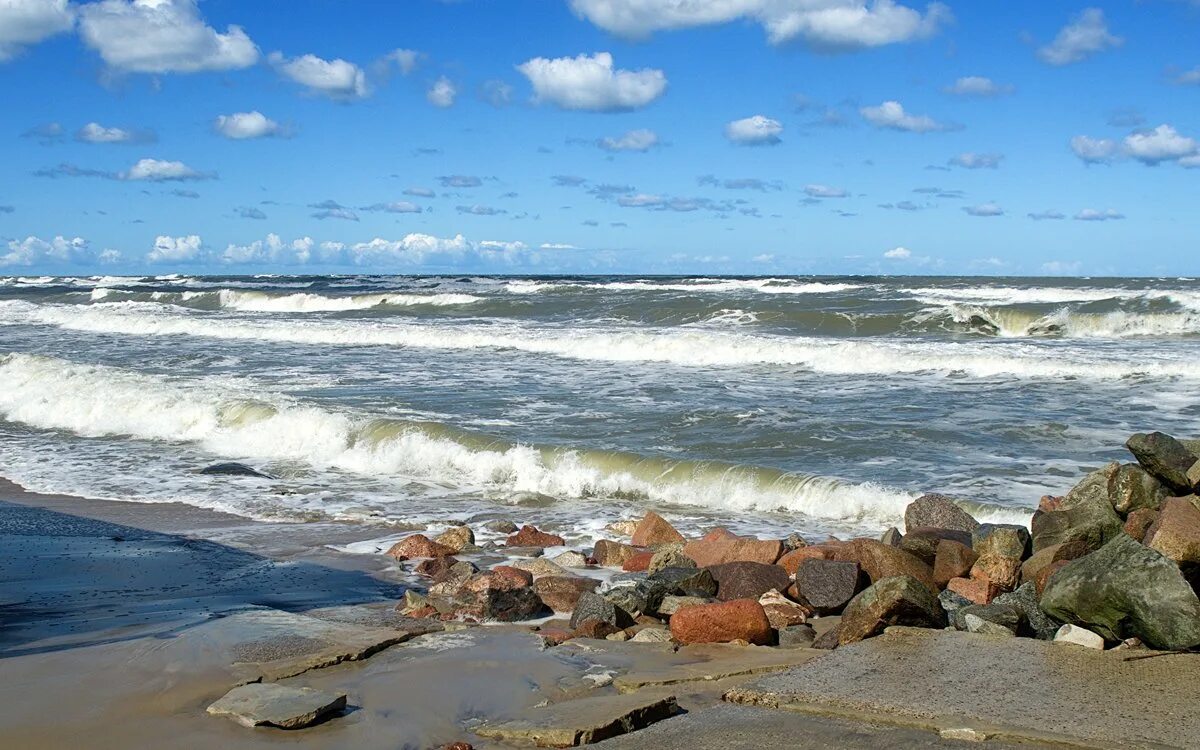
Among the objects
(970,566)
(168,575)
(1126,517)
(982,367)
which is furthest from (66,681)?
(982,367)

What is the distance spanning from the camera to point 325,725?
4195mm

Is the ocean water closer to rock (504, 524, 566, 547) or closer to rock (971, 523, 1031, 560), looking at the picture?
rock (504, 524, 566, 547)

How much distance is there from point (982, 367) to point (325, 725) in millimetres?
16868

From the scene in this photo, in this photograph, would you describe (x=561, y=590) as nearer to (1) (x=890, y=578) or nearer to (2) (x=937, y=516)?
(1) (x=890, y=578)

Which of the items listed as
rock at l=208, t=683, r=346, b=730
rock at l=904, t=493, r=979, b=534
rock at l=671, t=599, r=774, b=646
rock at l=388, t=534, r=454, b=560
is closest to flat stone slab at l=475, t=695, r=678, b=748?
rock at l=208, t=683, r=346, b=730

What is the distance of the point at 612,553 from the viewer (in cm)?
788

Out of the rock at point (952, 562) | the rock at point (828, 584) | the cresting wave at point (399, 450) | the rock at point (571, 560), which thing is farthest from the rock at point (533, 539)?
the rock at point (952, 562)

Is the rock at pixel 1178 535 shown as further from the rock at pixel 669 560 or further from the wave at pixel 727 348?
the wave at pixel 727 348

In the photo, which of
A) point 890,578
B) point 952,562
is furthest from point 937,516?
point 890,578

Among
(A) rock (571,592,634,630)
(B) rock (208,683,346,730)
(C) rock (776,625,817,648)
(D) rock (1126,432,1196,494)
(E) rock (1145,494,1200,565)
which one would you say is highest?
(D) rock (1126,432,1196,494)

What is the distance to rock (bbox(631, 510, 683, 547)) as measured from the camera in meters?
8.27

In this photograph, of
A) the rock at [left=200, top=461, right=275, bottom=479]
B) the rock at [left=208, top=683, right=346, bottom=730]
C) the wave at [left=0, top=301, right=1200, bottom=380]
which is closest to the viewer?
the rock at [left=208, top=683, right=346, bottom=730]

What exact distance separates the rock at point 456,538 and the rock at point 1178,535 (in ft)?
16.2

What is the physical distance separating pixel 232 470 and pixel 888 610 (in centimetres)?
844
